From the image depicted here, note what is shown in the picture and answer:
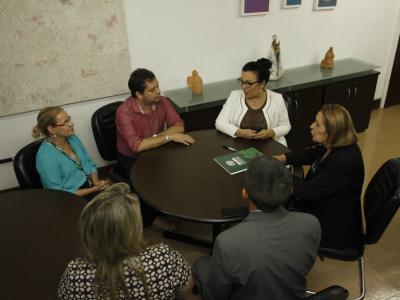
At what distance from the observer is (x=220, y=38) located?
3660 mm

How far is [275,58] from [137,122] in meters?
1.84

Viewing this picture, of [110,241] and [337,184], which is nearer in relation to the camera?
[110,241]

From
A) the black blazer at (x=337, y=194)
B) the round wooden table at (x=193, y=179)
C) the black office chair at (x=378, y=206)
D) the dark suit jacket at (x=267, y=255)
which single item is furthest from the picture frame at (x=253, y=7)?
the dark suit jacket at (x=267, y=255)

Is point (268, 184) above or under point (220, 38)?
under

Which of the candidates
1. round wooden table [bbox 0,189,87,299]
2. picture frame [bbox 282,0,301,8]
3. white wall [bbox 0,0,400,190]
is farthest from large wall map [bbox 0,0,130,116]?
picture frame [bbox 282,0,301,8]

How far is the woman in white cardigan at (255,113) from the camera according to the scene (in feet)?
8.80

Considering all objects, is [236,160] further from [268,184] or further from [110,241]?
[110,241]

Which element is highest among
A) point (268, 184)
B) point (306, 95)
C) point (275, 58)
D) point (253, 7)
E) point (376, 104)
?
point (253, 7)

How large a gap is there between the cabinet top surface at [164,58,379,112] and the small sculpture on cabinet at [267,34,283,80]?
0.07m

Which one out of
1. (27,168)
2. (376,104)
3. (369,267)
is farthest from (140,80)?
(376,104)

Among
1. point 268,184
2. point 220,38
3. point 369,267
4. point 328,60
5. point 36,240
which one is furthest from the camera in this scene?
point 328,60

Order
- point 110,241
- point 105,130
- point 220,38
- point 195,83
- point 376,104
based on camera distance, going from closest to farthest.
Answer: point 110,241
point 105,130
point 195,83
point 220,38
point 376,104

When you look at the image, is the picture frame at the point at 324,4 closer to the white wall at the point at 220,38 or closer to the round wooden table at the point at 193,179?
the white wall at the point at 220,38

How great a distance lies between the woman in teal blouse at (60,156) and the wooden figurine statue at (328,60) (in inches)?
117
